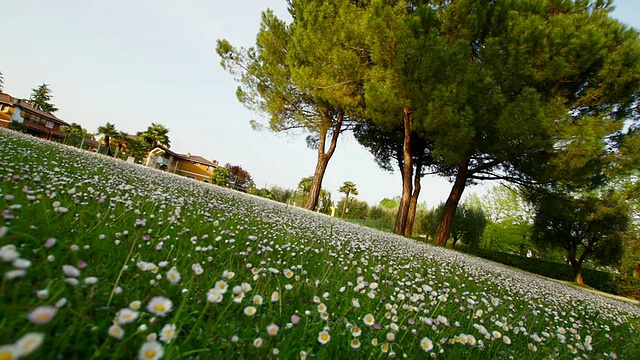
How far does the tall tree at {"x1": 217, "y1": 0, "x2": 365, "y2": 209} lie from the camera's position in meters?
11.7

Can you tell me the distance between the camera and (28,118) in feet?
147

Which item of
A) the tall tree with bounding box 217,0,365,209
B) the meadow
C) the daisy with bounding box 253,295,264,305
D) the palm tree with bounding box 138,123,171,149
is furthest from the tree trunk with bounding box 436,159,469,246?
the palm tree with bounding box 138,123,171,149

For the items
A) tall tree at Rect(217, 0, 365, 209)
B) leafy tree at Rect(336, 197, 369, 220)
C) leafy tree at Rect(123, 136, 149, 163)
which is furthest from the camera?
leafy tree at Rect(336, 197, 369, 220)

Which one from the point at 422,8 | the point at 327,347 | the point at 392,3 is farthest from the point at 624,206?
the point at 327,347

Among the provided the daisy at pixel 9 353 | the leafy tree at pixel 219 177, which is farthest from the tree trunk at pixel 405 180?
the leafy tree at pixel 219 177

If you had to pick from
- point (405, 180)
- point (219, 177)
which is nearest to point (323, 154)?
point (405, 180)

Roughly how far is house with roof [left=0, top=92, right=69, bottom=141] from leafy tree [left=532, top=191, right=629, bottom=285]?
181 feet

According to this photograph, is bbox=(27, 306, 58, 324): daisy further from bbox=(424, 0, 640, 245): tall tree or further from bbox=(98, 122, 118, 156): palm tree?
bbox=(98, 122, 118, 156): palm tree

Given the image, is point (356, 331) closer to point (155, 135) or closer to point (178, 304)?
point (178, 304)

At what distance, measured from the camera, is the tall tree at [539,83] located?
30.6 ft

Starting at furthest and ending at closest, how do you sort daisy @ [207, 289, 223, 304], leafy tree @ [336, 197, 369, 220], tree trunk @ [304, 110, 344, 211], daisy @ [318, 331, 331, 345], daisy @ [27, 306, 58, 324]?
leafy tree @ [336, 197, 369, 220] < tree trunk @ [304, 110, 344, 211] < daisy @ [318, 331, 331, 345] < daisy @ [207, 289, 223, 304] < daisy @ [27, 306, 58, 324]

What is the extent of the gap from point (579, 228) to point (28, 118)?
68.7m

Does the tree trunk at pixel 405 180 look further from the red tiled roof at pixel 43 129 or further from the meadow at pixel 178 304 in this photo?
the red tiled roof at pixel 43 129

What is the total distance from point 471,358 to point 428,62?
30.0 feet
